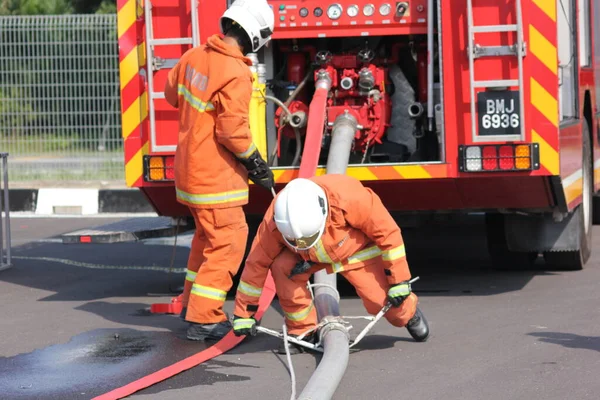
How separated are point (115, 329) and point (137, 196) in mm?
7866

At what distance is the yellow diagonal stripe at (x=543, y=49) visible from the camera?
278 inches

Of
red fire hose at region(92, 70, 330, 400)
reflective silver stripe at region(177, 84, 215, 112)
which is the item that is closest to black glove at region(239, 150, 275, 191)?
reflective silver stripe at region(177, 84, 215, 112)

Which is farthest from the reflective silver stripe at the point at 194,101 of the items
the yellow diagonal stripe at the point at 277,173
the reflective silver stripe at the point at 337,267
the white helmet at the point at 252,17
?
the reflective silver stripe at the point at 337,267

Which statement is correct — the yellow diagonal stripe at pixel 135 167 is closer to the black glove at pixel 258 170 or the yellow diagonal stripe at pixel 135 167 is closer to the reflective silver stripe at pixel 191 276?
the reflective silver stripe at pixel 191 276

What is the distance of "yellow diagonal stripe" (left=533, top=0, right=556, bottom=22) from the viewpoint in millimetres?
7055

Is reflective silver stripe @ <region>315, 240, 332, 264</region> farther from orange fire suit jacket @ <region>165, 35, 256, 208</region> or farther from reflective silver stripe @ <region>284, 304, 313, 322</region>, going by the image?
orange fire suit jacket @ <region>165, 35, 256, 208</region>

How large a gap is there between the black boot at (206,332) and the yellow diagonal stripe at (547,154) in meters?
2.14

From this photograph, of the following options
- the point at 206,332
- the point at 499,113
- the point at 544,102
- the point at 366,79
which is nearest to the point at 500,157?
the point at 499,113

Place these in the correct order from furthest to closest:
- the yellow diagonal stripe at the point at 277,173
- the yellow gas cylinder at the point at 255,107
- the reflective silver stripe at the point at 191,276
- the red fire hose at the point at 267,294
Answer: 1. the yellow gas cylinder at the point at 255,107
2. the yellow diagonal stripe at the point at 277,173
3. the reflective silver stripe at the point at 191,276
4. the red fire hose at the point at 267,294

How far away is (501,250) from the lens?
8.76 meters

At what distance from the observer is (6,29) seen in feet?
47.8

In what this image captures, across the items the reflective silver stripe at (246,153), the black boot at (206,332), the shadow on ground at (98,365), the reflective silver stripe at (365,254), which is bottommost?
the shadow on ground at (98,365)

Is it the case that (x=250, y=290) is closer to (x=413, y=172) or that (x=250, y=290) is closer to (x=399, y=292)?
(x=399, y=292)

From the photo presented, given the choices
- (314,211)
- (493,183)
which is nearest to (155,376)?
(314,211)
